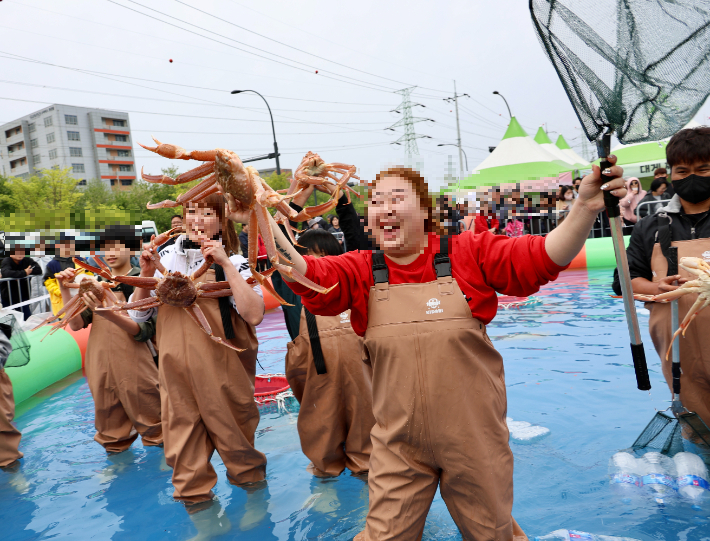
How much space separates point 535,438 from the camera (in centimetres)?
429

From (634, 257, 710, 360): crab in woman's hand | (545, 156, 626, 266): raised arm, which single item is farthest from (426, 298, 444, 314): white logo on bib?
(634, 257, 710, 360): crab in woman's hand

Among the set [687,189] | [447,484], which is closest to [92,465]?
[447,484]

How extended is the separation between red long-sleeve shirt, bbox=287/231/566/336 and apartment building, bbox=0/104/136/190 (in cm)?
8678

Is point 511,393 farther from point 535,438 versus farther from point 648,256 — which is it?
point 648,256

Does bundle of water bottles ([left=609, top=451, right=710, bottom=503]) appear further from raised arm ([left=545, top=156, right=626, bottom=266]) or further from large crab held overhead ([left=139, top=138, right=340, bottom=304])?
large crab held overhead ([left=139, top=138, right=340, bottom=304])

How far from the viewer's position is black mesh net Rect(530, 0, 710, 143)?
2.13 metres

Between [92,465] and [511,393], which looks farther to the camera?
[511,393]

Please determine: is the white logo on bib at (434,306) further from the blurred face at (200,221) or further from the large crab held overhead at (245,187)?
the blurred face at (200,221)

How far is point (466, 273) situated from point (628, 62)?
112 cm

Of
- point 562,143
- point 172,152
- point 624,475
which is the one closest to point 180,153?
point 172,152

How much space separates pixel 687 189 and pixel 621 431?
210 centimetres

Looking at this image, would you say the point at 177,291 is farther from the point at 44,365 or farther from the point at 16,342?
the point at 44,365

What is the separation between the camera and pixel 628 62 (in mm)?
2219

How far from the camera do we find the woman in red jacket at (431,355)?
2.05 meters
